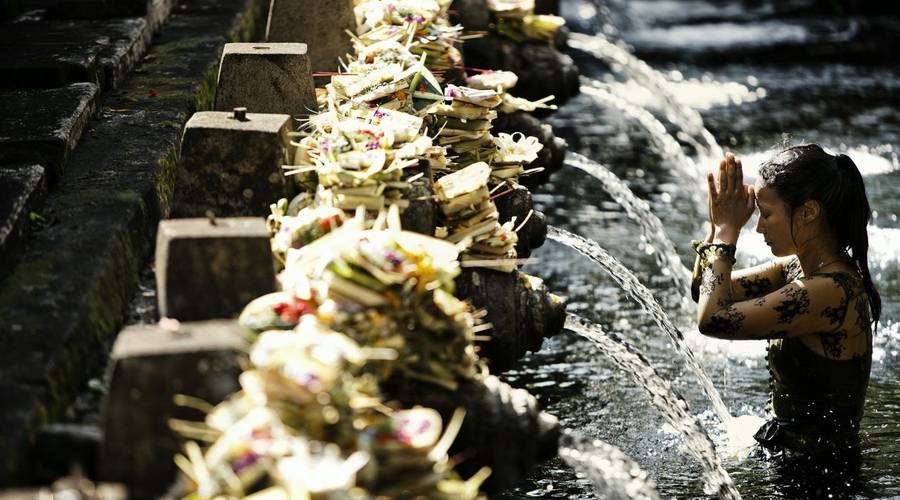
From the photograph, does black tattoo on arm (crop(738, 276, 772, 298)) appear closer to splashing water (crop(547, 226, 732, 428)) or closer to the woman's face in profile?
the woman's face in profile

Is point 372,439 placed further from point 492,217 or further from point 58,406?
point 492,217

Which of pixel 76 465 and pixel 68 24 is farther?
Result: pixel 68 24

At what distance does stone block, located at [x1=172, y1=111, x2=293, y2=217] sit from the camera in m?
4.80

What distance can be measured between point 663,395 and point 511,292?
48.8 inches

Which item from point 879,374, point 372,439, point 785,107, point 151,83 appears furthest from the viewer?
point 785,107

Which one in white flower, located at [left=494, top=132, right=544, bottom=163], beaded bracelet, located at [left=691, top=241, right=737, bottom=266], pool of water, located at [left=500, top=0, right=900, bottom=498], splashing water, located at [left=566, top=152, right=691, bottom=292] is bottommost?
pool of water, located at [left=500, top=0, right=900, bottom=498]

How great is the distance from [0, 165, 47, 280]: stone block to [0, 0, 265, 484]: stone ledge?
49 millimetres

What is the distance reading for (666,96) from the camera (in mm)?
11273

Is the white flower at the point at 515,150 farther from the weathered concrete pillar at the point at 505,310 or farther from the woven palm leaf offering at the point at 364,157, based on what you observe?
the weathered concrete pillar at the point at 505,310

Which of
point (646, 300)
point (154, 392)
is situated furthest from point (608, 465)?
point (646, 300)

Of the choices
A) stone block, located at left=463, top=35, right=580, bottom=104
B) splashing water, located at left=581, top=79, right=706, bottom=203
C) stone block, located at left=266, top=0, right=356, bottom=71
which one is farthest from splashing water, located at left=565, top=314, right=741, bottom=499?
splashing water, located at left=581, top=79, right=706, bottom=203

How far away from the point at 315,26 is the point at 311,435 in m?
4.83

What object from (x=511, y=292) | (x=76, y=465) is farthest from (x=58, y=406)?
(x=511, y=292)

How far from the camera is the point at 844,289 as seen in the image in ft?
15.7
